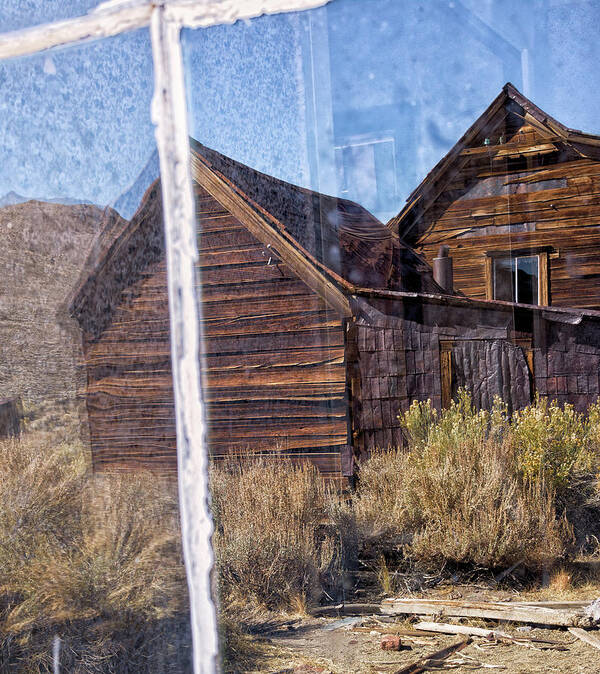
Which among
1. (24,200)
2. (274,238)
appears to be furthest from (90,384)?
(274,238)

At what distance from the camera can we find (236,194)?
5.45 ft

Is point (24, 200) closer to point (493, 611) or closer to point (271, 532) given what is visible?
point (271, 532)

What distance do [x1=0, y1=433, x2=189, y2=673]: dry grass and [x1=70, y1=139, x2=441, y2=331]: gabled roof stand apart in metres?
0.36

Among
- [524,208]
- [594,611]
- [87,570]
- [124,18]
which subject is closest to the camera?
[124,18]

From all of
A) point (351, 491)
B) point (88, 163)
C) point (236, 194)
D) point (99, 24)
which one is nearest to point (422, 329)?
point (351, 491)

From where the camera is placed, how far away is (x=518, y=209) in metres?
1.96

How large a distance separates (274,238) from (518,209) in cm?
73

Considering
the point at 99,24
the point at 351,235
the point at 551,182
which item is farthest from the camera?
the point at 551,182

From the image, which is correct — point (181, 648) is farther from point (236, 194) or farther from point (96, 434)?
point (236, 194)

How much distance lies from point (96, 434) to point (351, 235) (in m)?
0.84

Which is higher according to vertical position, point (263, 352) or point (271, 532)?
point (263, 352)

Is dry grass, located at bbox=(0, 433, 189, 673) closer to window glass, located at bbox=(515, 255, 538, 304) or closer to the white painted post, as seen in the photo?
the white painted post

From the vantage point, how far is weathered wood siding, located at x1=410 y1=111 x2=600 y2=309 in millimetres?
1914

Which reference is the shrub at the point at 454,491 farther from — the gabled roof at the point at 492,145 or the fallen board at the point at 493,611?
the gabled roof at the point at 492,145
